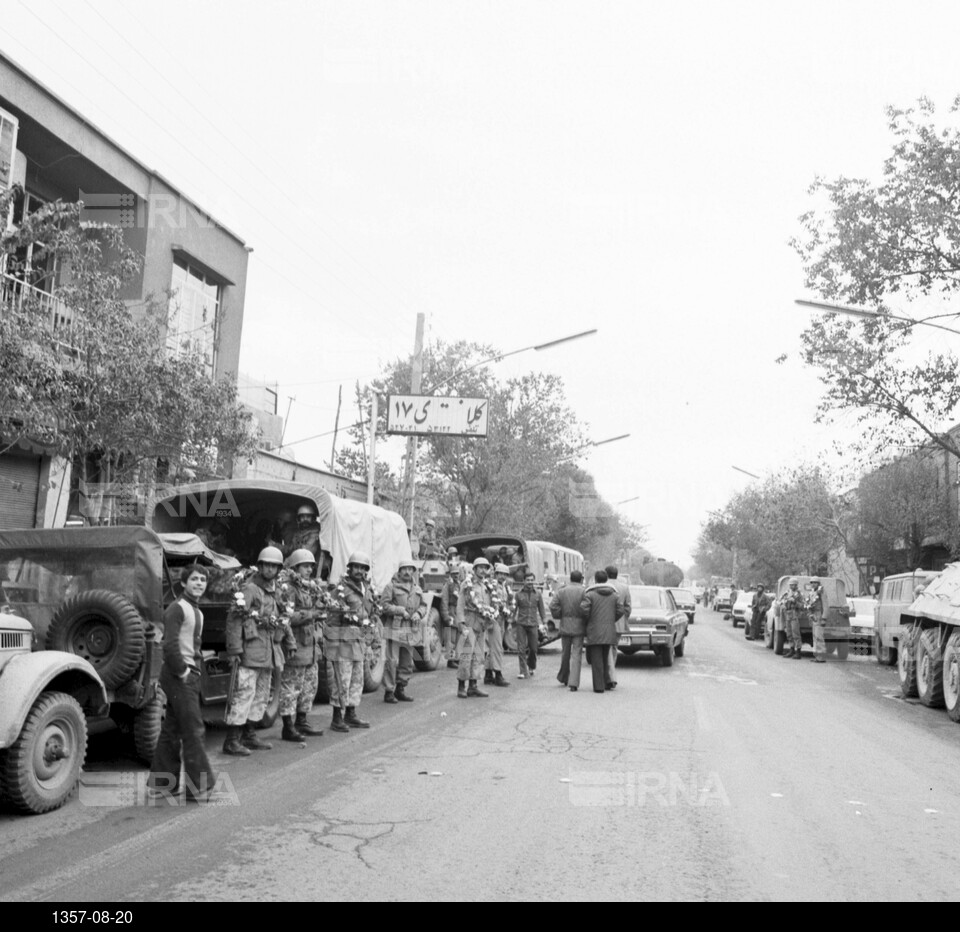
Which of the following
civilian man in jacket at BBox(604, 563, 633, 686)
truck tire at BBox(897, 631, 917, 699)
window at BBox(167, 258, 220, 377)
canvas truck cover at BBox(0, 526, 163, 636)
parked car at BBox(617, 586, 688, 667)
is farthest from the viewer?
window at BBox(167, 258, 220, 377)

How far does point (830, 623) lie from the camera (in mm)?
22984

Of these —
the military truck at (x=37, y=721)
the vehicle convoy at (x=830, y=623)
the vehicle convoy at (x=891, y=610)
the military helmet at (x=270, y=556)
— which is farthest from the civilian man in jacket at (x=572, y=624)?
the vehicle convoy at (x=830, y=623)

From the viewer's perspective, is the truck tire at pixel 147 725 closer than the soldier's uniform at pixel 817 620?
Yes

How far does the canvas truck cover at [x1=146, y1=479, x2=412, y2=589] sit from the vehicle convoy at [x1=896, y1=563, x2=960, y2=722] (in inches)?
301

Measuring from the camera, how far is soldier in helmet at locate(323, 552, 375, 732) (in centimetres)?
1001

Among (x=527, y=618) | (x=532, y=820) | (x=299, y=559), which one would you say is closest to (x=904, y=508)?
(x=527, y=618)

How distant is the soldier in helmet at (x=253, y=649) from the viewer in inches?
335

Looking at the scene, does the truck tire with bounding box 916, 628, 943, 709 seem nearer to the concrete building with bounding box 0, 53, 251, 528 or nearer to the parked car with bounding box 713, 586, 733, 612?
the concrete building with bounding box 0, 53, 251, 528

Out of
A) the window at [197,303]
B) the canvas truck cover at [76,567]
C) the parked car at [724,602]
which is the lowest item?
the canvas truck cover at [76,567]

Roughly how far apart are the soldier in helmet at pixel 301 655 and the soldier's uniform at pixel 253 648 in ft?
1.28

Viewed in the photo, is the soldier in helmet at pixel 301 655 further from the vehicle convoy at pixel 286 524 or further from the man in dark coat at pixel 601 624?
the man in dark coat at pixel 601 624

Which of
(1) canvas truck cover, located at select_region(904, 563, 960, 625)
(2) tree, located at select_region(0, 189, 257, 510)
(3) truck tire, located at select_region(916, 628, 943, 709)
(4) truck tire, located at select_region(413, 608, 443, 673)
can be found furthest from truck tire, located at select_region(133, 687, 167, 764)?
(3) truck tire, located at select_region(916, 628, 943, 709)

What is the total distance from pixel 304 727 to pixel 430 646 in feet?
22.2

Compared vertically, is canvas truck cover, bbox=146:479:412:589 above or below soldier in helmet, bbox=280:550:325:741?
above
